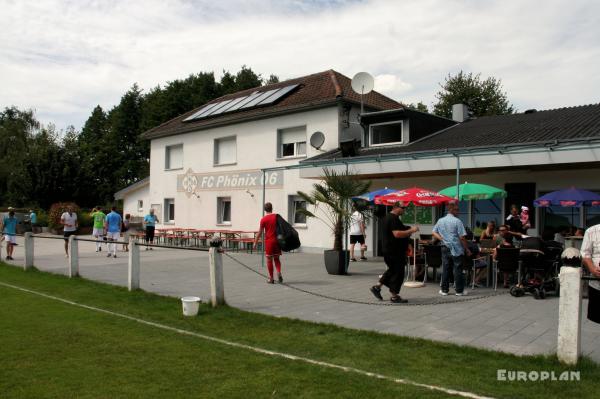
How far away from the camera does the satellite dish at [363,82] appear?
19234 millimetres

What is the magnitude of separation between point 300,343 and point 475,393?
7.66 ft

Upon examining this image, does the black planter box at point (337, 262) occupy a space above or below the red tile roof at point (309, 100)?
below

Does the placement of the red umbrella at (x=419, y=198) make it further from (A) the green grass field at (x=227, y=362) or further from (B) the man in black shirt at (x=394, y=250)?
(A) the green grass field at (x=227, y=362)

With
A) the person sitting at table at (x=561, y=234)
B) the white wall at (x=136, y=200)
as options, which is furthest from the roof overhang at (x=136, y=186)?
the person sitting at table at (x=561, y=234)

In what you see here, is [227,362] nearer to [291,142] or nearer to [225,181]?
[291,142]

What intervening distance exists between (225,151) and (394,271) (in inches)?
670

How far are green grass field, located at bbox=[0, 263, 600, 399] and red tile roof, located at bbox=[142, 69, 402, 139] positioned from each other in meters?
13.7

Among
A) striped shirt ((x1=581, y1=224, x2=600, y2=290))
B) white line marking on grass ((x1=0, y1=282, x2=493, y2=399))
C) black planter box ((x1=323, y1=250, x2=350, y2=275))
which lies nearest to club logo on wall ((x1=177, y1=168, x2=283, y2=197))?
black planter box ((x1=323, y1=250, x2=350, y2=275))

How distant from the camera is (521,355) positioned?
5465 millimetres

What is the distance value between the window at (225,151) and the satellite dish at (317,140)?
17.3 feet

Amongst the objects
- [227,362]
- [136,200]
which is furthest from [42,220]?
[227,362]

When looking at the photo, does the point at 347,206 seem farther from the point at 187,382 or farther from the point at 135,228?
the point at 135,228

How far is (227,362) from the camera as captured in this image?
5.26 m

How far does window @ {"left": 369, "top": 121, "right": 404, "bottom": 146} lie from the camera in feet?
63.3
